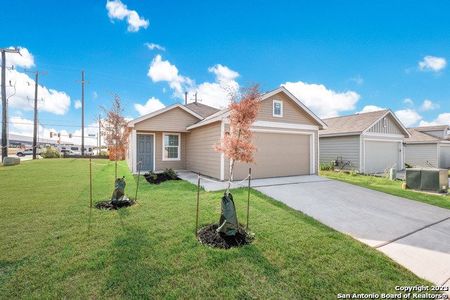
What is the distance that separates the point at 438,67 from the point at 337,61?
749 cm

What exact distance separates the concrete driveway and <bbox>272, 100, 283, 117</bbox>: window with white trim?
3.74 meters

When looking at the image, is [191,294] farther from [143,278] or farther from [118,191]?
[118,191]

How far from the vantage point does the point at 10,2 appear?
10.1m

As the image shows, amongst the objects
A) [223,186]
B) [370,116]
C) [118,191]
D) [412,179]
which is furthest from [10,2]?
[370,116]

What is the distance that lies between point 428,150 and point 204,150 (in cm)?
2064

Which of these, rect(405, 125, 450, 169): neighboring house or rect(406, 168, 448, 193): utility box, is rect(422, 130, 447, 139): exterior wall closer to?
rect(405, 125, 450, 169): neighboring house

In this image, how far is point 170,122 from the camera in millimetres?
12656

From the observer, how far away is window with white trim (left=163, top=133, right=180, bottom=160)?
13180 millimetres

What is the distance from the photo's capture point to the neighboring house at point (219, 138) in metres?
10.2

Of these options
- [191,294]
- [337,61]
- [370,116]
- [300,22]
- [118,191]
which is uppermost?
[300,22]

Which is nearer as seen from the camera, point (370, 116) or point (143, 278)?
point (143, 278)

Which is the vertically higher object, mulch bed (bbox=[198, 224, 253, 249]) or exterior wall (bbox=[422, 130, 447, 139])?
exterior wall (bbox=[422, 130, 447, 139])

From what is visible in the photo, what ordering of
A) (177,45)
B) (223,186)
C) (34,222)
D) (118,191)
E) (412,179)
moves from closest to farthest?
1. (34,222)
2. (118,191)
3. (223,186)
4. (412,179)
5. (177,45)

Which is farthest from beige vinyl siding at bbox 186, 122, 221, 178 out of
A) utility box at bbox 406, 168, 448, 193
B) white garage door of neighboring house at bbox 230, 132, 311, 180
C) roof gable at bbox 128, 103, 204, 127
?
utility box at bbox 406, 168, 448, 193
